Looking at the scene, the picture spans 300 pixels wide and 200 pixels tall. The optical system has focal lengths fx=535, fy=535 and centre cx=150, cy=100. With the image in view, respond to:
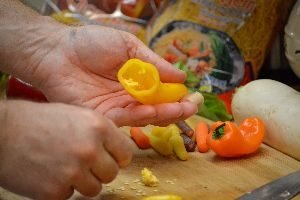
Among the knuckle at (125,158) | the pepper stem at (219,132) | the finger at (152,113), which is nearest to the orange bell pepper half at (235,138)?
the pepper stem at (219,132)

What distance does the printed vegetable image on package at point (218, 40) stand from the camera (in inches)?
79.9

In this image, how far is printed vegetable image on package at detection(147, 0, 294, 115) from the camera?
2.03 m

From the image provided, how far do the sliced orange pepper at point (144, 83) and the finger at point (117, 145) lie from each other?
0.28 meters

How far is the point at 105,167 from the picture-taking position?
101 cm

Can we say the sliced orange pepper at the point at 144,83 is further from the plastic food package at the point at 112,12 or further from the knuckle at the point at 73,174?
the plastic food package at the point at 112,12

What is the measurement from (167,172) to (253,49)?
34.5 inches

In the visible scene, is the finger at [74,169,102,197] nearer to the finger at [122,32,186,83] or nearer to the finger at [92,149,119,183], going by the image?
the finger at [92,149,119,183]

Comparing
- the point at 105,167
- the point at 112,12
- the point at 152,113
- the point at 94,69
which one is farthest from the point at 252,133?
the point at 112,12

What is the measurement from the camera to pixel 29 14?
60.2 inches

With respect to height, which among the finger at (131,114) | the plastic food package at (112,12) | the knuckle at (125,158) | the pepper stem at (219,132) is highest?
the knuckle at (125,158)

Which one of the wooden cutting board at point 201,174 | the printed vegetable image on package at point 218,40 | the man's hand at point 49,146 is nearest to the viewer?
the man's hand at point 49,146

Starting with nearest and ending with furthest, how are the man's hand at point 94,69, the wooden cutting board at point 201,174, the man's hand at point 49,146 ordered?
the man's hand at point 49,146
the wooden cutting board at point 201,174
the man's hand at point 94,69

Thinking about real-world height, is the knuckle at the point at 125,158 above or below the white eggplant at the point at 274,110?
above

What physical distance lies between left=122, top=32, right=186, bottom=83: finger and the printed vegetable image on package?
608 millimetres
